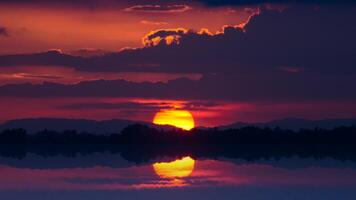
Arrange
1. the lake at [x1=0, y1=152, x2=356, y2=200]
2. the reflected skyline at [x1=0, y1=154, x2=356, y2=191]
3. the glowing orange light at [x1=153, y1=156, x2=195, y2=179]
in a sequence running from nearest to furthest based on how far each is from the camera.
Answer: the lake at [x1=0, y1=152, x2=356, y2=200]
the reflected skyline at [x1=0, y1=154, x2=356, y2=191]
the glowing orange light at [x1=153, y1=156, x2=195, y2=179]

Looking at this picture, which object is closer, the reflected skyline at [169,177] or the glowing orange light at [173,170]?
the reflected skyline at [169,177]

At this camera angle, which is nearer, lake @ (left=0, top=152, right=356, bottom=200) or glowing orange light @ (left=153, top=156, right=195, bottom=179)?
lake @ (left=0, top=152, right=356, bottom=200)

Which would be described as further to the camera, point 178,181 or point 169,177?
point 169,177

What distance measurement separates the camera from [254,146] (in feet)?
156

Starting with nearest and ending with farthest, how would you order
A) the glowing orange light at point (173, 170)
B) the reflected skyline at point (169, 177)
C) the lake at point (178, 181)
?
the lake at point (178, 181) → the reflected skyline at point (169, 177) → the glowing orange light at point (173, 170)

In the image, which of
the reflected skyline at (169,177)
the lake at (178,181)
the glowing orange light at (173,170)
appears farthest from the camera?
the glowing orange light at (173,170)

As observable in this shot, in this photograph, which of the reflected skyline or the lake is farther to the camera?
the reflected skyline

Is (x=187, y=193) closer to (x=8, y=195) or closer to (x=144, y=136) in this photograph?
(x=8, y=195)

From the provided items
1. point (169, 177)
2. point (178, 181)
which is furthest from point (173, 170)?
point (178, 181)

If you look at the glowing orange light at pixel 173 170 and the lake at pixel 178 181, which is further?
the glowing orange light at pixel 173 170

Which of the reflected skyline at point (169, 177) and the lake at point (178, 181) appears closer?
the lake at point (178, 181)

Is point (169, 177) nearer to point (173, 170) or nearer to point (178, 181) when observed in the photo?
point (178, 181)

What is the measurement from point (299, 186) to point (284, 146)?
27861 millimetres

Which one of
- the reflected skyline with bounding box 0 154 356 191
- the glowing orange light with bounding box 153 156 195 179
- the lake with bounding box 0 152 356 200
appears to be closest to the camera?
the lake with bounding box 0 152 356 200
